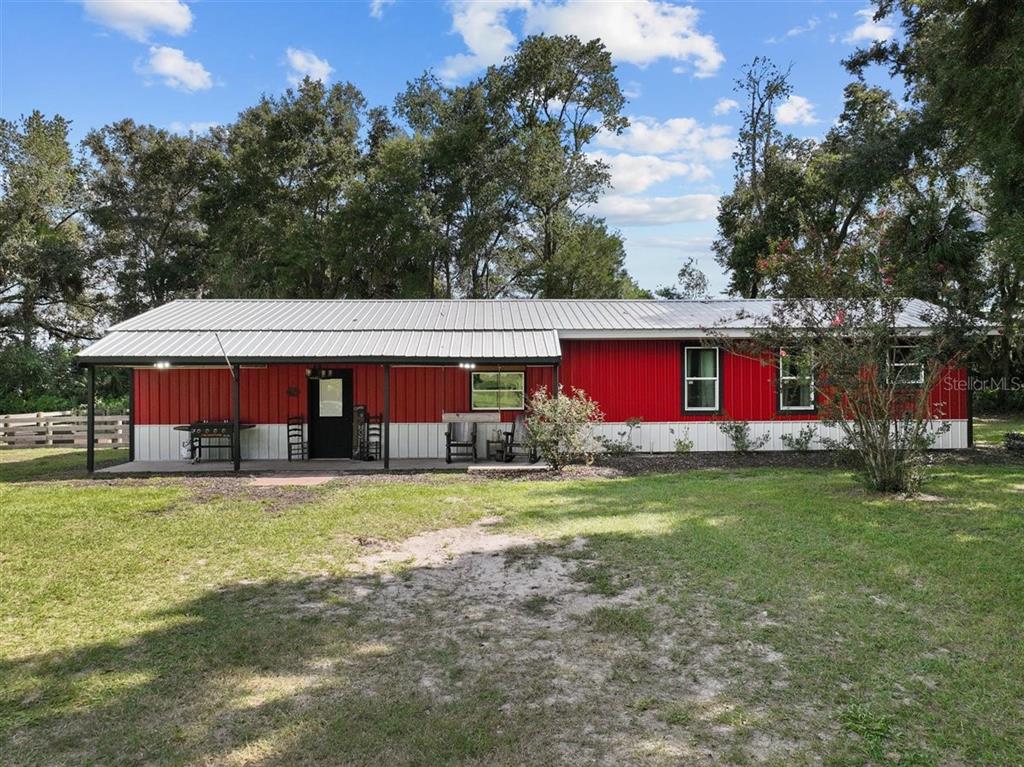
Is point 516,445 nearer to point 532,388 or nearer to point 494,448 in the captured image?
point 494,448

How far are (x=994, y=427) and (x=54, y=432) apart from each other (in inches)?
1068

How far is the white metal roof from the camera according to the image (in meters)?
12.4

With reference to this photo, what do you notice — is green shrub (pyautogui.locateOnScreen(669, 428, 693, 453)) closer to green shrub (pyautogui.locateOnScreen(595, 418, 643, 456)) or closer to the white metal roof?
green shrub (pyautogui.locateOnScreen(595, 418, 643, 456))

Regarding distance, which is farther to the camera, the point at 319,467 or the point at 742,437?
the point at 742,437

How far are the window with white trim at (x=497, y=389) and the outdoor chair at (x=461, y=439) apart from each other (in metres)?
0.81

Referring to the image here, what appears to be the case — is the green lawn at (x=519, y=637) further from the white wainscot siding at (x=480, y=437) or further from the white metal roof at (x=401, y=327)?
the white wainscot siding at (x=480, y=437)

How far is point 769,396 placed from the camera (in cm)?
1402

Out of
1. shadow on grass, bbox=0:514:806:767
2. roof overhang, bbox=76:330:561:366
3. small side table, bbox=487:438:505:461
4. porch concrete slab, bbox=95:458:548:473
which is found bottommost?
shadow on grass, bbox=0:514:806:767

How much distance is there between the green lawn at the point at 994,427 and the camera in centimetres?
1581

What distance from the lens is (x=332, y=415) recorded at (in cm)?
1431

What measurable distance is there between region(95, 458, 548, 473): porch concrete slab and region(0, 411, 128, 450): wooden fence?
20.1 feet

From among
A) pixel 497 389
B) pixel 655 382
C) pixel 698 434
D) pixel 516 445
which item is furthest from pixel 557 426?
pixel 698 434

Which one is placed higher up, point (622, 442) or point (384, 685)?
point (622, 442)

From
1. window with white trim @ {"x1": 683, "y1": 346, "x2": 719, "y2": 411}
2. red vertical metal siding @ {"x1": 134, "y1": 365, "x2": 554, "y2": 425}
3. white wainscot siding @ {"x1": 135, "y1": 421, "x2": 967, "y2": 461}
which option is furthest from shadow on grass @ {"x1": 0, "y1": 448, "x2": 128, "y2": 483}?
window with white trim @ {"x1": 683, "y1": 346, "x2": 719, "y2": 411}
